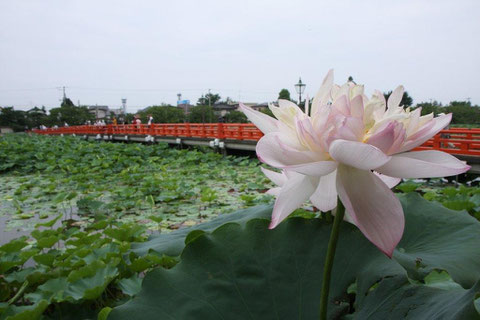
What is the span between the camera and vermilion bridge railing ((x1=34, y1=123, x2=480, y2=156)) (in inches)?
226

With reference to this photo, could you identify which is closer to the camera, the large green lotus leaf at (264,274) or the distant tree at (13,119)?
the large green lotus leaf at (264,274)

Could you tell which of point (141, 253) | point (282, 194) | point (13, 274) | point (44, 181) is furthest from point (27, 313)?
point (44, 181)

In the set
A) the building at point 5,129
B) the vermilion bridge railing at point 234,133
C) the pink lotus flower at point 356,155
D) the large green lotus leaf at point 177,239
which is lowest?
the building at point 5,129

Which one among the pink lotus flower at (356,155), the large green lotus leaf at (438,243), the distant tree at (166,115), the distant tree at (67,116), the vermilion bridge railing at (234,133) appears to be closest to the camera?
the pink lotus flower at (356,155)

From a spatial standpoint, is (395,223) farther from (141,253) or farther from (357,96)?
(141,253)

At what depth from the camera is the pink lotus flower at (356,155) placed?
47 centimetres

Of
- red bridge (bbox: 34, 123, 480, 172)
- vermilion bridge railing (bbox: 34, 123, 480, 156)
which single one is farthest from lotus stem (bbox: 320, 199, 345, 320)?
red bridge (bbox: 34, 123, 480, 172)

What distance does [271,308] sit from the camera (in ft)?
2.18

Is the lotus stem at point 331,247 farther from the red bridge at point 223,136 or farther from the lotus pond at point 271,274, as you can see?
the red bridge at point 223,136

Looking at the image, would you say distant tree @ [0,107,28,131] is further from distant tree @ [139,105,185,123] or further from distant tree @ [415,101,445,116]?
distant tree @ [415,101,445,116]

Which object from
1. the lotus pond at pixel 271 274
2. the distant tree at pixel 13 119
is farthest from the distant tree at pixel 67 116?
the lotus pond at pixel 271 274

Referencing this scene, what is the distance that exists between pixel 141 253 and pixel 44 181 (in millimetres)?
6524

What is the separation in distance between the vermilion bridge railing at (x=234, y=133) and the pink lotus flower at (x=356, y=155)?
16.0 feet

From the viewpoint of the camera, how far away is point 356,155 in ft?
1.49
